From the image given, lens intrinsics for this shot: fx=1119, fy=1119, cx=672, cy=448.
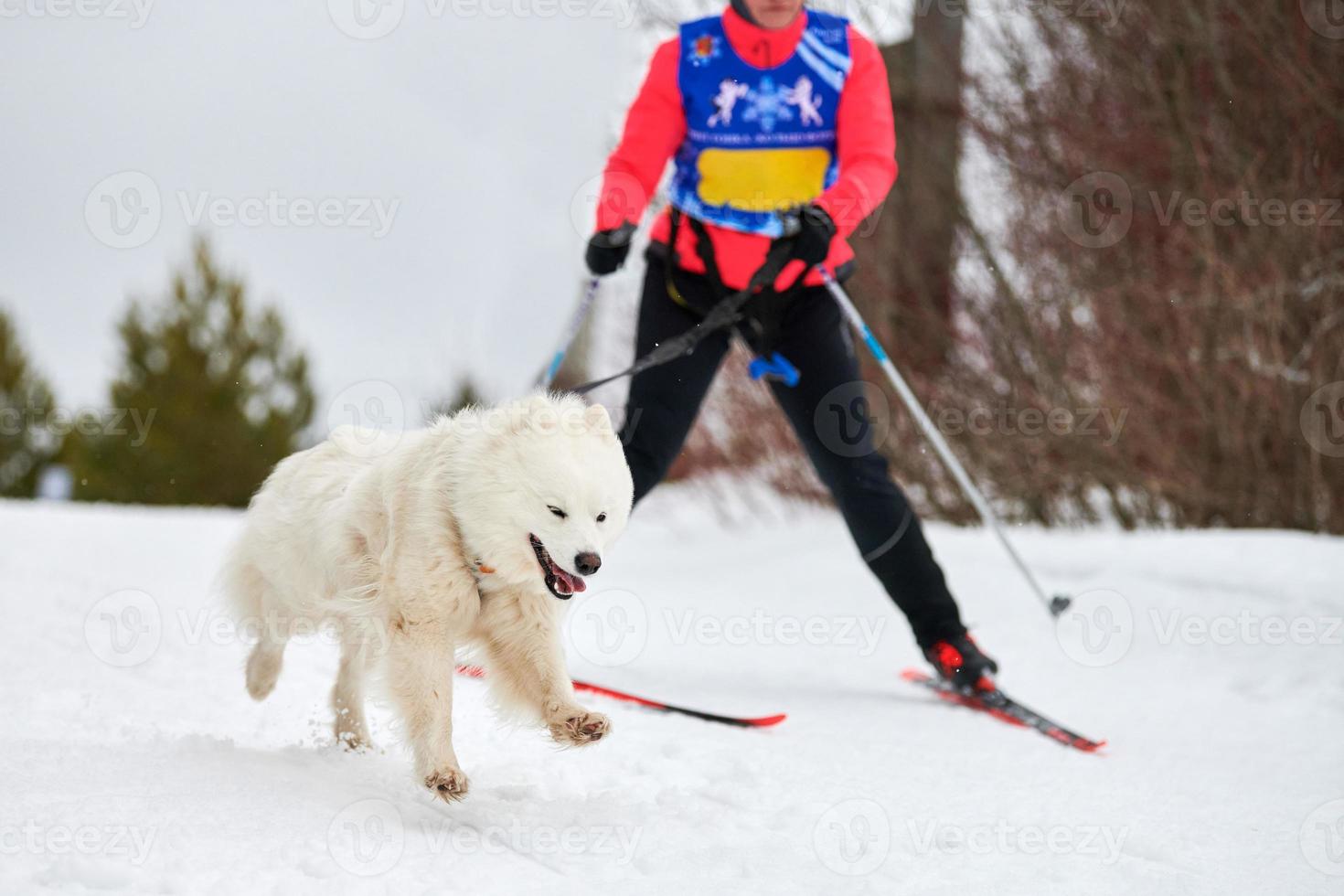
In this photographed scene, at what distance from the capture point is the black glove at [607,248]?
3.51 m

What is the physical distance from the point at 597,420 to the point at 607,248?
1123 mm

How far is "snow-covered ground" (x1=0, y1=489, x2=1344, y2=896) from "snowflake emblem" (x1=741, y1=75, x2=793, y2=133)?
1.89 m

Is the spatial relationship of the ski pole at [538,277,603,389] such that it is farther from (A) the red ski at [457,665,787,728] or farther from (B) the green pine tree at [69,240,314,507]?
(B) the green pine tree at [69,240,314,507]

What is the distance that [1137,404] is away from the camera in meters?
6.80

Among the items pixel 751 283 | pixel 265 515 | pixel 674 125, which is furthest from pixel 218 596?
pixel 674 125

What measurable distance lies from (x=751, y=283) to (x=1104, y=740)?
179 cm

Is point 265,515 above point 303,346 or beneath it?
above

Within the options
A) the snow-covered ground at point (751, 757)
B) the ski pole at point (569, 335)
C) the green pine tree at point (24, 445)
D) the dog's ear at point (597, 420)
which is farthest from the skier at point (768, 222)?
the green pine tree at point (24, 445)

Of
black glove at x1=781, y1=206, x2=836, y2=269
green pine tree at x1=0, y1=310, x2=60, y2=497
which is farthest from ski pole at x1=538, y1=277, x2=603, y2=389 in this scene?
green pine tree at x1=0, y1=310, x2=60, y2=497

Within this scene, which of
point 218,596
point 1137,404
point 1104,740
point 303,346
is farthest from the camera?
point 303,346

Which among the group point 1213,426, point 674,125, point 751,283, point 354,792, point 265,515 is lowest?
point 1213,426

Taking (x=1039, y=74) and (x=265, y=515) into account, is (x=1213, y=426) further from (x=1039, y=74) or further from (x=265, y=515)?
(x=265, y=515)

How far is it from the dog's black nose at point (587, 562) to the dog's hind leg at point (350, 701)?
923mm

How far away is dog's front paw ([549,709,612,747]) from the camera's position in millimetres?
2443
